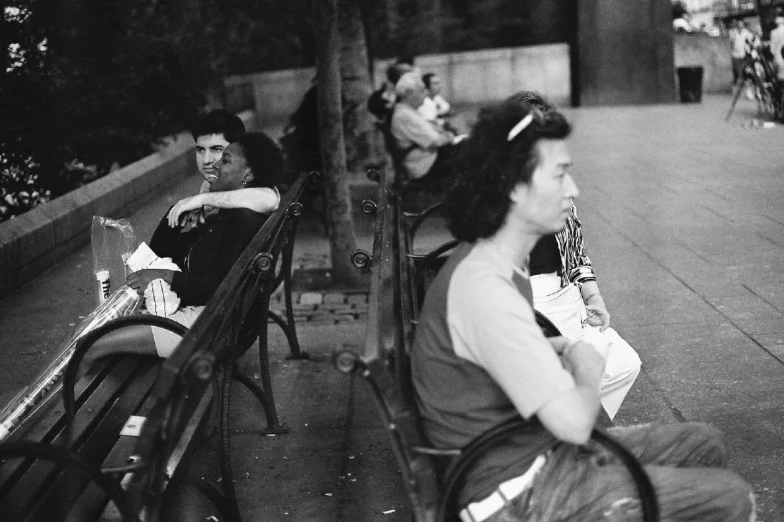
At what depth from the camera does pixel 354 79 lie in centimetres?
1172

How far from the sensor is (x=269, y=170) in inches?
210

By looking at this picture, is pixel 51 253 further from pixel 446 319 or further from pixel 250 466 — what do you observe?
pixel 446 319

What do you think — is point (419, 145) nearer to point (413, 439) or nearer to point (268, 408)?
point (268, 408)

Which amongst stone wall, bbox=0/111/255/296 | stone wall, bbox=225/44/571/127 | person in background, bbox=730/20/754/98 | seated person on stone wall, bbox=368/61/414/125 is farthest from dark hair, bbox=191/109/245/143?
person in background, bbox=730/20/754/98

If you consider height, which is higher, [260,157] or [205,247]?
[260,157]

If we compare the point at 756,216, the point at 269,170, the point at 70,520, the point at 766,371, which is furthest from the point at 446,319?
the point at 756,216

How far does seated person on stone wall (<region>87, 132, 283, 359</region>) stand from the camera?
181 inches

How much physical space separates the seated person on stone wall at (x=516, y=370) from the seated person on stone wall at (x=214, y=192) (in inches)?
87.8

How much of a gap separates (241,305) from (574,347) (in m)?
1.44

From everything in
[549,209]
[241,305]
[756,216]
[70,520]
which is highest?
[549,209]

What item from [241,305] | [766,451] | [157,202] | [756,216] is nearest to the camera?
[241,305]

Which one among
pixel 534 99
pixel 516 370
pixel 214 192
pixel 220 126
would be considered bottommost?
pixel 516 370

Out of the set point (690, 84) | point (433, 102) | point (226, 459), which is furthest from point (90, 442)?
point (690, 84)

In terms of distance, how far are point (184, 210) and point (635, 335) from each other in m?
2.52
